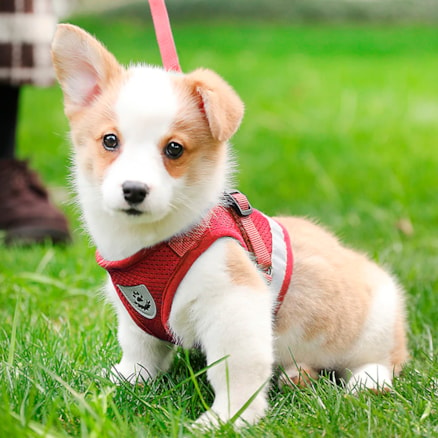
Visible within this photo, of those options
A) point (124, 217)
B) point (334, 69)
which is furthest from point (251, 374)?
point (334, 69)

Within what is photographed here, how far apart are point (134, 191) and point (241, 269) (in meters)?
0.45

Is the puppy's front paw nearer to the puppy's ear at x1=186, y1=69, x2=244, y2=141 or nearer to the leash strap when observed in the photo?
the puppy's ear at x1=186, y1=69, x2=244, y2=141

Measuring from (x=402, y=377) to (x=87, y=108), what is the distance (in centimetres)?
145

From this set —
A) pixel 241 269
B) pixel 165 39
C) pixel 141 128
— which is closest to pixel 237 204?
pixel 241 269

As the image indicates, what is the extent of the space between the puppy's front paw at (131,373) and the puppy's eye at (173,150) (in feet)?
2.52

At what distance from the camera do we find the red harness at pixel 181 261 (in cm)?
226

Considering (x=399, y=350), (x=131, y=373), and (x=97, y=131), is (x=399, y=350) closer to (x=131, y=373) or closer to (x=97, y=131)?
(x=131, y=373)

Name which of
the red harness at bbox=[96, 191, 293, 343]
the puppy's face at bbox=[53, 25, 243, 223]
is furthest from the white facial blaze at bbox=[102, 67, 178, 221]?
the red harness at bbox=[96, 191, 293, 343]

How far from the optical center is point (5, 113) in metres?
4.80

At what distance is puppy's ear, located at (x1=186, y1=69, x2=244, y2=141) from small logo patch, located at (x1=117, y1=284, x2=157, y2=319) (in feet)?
1.76

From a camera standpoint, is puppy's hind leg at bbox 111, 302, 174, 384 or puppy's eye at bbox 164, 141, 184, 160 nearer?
puppy's eye at bbox 164, 141, 184, 160

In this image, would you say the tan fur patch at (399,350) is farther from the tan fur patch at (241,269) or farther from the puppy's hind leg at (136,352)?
the puppy's hind leg at (136,352)

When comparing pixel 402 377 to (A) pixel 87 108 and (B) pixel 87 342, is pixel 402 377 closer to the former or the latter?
(B) pixel 87 342

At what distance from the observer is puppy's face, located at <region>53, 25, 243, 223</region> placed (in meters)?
2.09
